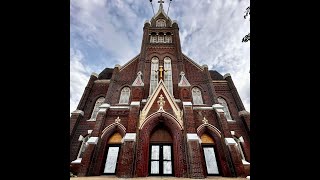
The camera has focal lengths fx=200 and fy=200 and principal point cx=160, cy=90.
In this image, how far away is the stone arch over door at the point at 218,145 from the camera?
1410 cm

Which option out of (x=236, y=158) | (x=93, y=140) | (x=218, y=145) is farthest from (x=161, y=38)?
(x=236, y=158)

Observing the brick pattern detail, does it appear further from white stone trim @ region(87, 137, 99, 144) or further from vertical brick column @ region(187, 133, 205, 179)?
white stone trim @ region(87, 137, 99, 144)

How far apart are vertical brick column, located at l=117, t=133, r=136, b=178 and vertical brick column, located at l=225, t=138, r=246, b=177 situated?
6901 millimetres

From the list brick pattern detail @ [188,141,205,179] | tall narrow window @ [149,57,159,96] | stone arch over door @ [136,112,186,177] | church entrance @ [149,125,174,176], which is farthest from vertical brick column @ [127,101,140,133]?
brick pattern detail @ [188,141,205,179]

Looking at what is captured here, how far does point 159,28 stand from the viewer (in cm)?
2391

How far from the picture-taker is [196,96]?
1884cm

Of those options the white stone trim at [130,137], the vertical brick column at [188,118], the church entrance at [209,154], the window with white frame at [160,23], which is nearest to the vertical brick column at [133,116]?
the white stone trim at [130,137]

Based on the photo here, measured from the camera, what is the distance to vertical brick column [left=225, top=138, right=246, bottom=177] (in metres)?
Answer: 13.5

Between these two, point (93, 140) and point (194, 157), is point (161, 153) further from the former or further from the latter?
point (93, 140)

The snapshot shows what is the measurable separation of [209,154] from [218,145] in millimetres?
969

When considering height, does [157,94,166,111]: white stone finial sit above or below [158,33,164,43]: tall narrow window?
below

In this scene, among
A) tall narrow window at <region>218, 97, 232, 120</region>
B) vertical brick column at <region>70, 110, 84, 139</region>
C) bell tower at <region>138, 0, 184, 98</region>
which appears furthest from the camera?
bell tower at <region>138, 0, 184, 98</region>

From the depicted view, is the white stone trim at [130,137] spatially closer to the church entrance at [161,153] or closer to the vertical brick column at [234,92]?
the church entrance at [161,153]

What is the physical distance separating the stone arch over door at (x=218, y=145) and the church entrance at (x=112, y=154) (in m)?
6.28
